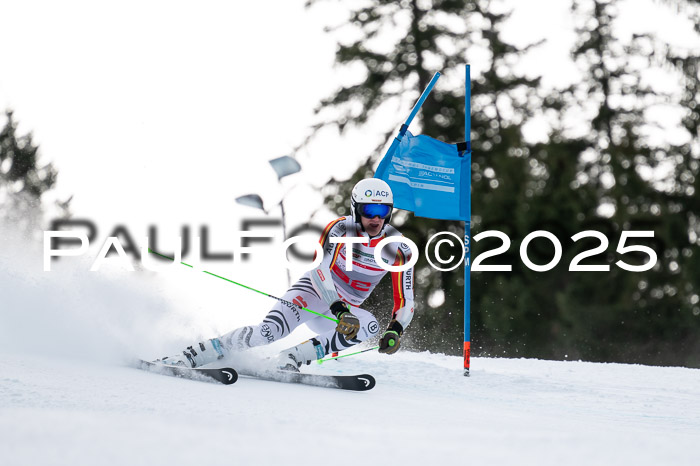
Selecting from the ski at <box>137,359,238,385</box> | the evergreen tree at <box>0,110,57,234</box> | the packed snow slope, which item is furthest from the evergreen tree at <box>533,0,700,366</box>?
the evergreen tree at <box>0,110,57,234</box>

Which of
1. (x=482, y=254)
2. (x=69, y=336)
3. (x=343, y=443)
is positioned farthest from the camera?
(x=482, y=254)

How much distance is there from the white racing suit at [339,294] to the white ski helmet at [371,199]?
18 cm

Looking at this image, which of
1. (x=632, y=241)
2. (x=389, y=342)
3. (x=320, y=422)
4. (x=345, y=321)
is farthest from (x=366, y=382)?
(x=632, y=241)

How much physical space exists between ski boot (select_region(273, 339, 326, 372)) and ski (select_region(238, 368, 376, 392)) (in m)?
0.19

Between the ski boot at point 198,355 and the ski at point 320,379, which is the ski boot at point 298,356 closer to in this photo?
the ski at point 320,379

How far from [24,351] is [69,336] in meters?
0.39

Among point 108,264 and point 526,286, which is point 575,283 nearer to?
point 526,286

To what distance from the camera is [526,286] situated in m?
19.4

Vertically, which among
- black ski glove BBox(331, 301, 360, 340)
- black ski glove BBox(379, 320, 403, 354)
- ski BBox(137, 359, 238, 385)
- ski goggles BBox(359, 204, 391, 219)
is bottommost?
ski BBox(137, 359, 238, 385)

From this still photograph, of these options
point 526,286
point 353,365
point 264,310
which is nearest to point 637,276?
point 526,286

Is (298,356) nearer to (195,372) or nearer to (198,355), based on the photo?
(198,355)

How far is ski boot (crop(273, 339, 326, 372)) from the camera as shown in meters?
6.62

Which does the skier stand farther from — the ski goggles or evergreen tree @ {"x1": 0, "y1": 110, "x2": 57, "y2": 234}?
evergreen tree @ {"x1": 0, "y1": 110, "x2": 57, "y2": 234}

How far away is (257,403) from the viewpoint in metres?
4.83
